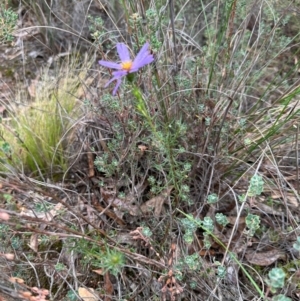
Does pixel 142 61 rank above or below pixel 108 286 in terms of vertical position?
above

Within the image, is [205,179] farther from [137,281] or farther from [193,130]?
[137,281]

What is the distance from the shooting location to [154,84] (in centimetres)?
172

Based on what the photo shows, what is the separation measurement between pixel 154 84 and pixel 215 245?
67cm

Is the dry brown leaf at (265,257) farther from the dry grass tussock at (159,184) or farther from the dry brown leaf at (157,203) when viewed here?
the dry brown leaf at (157,203)

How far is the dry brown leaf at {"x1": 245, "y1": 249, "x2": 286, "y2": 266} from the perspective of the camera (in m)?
1.63

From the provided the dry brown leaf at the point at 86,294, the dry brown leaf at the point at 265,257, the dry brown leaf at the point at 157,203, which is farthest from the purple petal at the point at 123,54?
the dry brown leaf at the point at 265,257

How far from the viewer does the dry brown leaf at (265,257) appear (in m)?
1.63

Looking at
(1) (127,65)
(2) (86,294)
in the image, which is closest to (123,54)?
(1) (127,65)

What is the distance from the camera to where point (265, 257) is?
5.42 ft

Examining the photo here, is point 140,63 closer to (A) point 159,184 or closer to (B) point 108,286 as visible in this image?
(A) point 159,184

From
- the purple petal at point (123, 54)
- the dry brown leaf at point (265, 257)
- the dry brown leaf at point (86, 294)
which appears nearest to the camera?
the purple petal at point (123, 54)

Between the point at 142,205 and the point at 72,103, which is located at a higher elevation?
the point at 72,103

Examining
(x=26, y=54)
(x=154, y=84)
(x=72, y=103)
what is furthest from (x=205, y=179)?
(x=26, y=54)

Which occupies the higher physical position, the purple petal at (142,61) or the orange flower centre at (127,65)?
the purple petal at (142,61)
